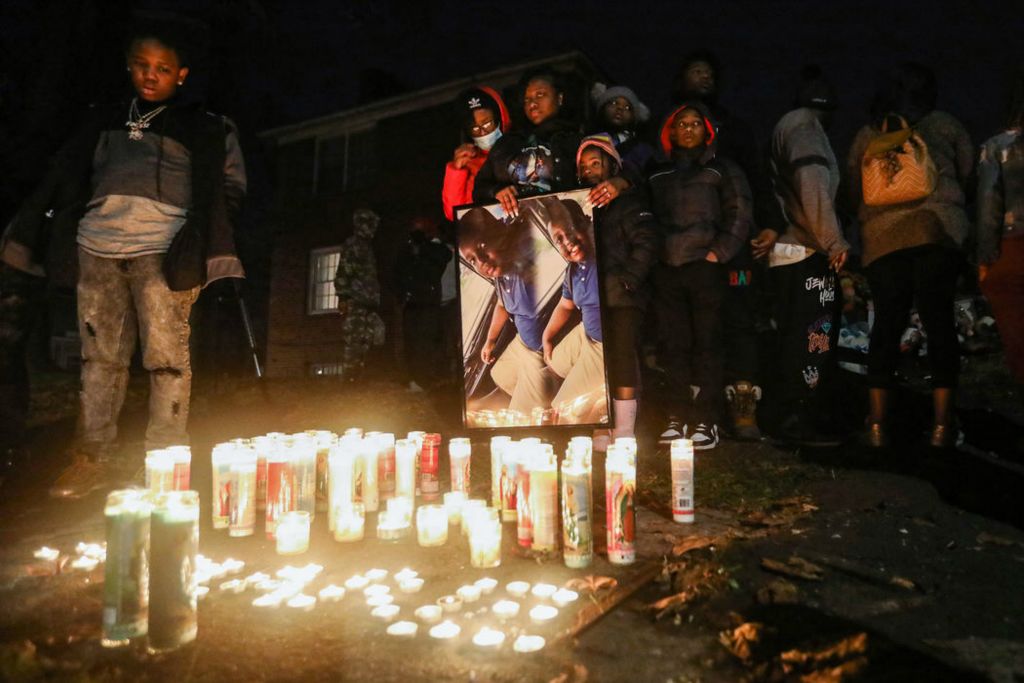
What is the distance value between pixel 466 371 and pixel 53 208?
3.01 metres

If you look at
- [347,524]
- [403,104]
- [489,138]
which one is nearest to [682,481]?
[347,524]

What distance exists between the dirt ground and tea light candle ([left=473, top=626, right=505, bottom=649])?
3 centimetres

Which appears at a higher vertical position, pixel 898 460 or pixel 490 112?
pixel 490 112

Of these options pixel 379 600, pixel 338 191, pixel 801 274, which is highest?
pixel 338 191

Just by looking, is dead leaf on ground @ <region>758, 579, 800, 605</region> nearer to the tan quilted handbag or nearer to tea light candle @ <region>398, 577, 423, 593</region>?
tea light candle @ <region>398, 577, 423, 593</region>

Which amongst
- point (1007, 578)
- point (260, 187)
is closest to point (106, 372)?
point (1007, 578)

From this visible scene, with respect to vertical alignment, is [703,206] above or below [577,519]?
above

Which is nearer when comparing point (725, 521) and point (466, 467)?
point (725, 521)

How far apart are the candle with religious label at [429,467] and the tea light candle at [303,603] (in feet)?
4.42

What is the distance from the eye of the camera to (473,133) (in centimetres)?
538

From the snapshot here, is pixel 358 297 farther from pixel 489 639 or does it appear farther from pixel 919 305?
pixel 489 639

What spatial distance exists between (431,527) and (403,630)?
867 mm

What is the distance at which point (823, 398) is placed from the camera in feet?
17.6

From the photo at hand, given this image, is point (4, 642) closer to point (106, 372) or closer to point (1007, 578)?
point (106, 372)
